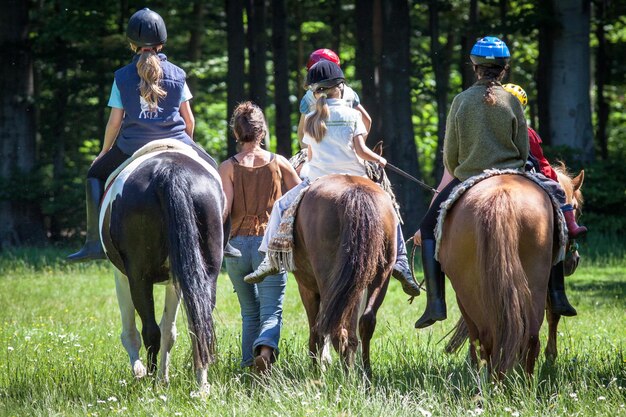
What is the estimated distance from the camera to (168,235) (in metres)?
7.50

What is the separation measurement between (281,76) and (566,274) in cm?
1578

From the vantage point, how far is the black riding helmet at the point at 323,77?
8367mm

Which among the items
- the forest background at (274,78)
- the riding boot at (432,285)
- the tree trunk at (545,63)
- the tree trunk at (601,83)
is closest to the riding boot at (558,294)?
the riding boot at (432,285)

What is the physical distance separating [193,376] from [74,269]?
1086cm

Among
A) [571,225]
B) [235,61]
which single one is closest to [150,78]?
[571,225]

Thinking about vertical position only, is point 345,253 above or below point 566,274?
above

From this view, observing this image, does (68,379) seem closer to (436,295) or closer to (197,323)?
(197,323)

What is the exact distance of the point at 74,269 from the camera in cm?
1797

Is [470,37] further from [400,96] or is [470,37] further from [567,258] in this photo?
[567,258]

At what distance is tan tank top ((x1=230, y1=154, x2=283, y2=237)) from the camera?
8.56 m

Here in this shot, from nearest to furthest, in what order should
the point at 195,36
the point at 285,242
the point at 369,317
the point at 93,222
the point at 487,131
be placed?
the point at 487,131, the point at 369,317, the point at 285,242, the point at 93,222, the point at 195,36

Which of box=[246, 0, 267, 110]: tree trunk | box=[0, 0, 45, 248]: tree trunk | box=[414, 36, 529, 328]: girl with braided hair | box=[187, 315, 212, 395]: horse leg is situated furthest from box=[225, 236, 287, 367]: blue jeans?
box=[246, 0, 267, 110]: tree trunk

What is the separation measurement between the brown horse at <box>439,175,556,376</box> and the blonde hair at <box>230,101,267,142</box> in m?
1.99

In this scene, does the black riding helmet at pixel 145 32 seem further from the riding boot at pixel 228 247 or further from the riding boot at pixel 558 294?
the riding boot at pixel 558 294
